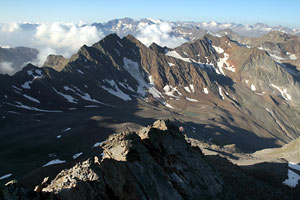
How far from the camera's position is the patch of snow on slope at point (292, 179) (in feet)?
150

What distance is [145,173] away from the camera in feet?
69.8

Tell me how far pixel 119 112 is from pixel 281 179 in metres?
106

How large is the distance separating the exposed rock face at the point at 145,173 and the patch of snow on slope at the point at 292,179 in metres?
23.9

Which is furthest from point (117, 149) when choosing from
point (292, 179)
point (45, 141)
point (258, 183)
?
point (45, 141)

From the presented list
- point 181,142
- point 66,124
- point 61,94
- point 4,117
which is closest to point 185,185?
point 181,142

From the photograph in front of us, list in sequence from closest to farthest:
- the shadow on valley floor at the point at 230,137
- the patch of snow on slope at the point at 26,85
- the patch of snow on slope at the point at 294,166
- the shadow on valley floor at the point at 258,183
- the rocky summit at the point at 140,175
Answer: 1. the rocky summit at the point at 140,175
2. the shadow on valley floor at the point at 258,183
3. the patch of snow on slope at the point at 294,166
4. the shadow on valley floor at the point at 230,137
5. the patch of snow on slope at the point at 26,85

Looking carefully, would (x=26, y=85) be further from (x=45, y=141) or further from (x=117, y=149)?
(x=117, y=149)

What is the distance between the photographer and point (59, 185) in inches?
644

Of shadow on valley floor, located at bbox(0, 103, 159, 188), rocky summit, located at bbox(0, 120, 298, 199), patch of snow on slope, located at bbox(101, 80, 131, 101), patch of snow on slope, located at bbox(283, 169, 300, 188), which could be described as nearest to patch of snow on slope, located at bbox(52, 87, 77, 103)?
shadow on valley floor, located at bbox(0, 103, 159, 188)

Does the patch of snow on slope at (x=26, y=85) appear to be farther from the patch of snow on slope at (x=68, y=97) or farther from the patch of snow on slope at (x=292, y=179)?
the patch of snow on slope at (x=292, y=179)

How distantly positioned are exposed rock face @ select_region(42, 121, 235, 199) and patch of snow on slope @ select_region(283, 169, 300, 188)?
941 inches

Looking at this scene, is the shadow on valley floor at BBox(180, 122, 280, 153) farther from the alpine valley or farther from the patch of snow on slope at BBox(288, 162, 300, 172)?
the patch of snow on slope at BBox(288, 162, 300, 172)

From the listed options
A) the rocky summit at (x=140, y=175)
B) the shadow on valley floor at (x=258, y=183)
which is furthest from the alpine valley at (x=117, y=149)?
the shadow on valley floor at (x=258, y=183)

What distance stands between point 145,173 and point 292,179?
135 ft
